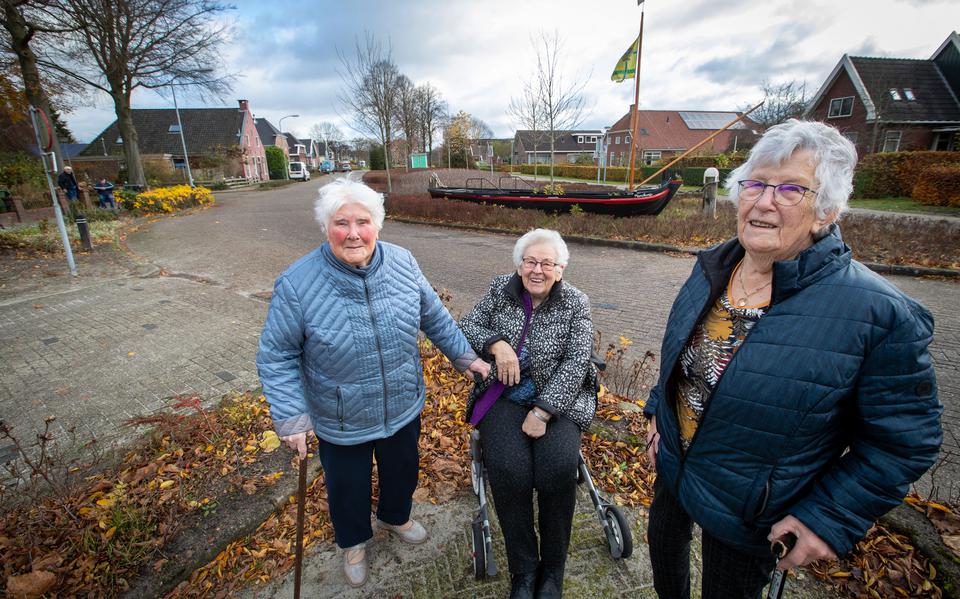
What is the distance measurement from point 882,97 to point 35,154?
44.7 metres

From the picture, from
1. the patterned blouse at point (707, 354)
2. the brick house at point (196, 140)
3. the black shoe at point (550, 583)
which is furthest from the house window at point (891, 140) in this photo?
the brick house at point (196, 140)

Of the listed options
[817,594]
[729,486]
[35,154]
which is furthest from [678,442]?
[35,154]

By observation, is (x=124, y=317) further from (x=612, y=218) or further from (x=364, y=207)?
(x=612, y=218)

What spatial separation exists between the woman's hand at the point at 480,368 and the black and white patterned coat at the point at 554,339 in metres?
0.07

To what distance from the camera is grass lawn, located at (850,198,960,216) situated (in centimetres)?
1373

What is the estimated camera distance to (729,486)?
140cm

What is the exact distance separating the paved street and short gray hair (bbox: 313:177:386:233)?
178cm

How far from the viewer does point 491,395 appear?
2.27 metres

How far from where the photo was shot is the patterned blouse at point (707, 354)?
1463 mm

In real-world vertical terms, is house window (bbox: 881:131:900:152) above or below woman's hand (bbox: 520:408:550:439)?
above

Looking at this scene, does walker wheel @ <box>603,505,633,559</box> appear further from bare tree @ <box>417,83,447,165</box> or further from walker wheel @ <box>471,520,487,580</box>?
bare tree @ <box>417,83,447,165</box>

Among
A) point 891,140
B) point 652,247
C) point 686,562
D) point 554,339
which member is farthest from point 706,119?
point 686,562

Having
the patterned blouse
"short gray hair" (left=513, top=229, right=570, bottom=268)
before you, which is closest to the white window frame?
"short gray hair" (left=513, top=229, right=570, bottom=268)

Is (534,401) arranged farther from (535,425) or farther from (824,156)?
(824,156)
